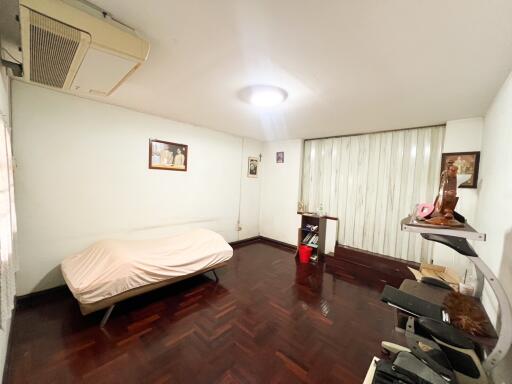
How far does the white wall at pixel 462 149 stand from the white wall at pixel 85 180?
12.2ft

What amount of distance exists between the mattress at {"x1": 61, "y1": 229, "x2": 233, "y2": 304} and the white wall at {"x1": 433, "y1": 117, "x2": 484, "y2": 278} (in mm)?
2918

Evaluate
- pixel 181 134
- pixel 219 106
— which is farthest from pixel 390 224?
pixel 181 134

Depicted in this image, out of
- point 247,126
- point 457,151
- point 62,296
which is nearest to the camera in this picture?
point 62,296

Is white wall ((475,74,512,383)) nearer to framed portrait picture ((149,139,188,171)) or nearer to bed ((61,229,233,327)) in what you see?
bed ((61,229,233,327))

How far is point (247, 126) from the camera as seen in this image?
3609 mm

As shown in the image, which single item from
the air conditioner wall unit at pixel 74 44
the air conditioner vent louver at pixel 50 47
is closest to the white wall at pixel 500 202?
the air conditioner wall unit at pixel 74 44

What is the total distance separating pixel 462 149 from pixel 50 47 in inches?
161

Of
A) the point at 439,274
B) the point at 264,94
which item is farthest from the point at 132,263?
the point at 439,274

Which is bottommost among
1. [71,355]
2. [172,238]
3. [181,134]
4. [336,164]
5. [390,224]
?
[71,355]

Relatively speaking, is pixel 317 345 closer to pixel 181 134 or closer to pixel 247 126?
pixel 247 126

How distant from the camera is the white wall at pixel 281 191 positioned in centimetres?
445

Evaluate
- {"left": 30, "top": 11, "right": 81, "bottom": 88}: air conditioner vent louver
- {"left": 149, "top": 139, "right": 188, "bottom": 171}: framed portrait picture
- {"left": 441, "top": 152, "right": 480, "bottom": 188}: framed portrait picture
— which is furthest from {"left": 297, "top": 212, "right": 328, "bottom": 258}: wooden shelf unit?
{"left": 30, "top": 11, "right": 81, "bottom": 88}: air conditioner vent louver

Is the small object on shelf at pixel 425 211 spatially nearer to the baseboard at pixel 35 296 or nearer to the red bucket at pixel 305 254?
the red bucket at pixel 305 254

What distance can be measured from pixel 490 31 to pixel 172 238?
3.61 m
